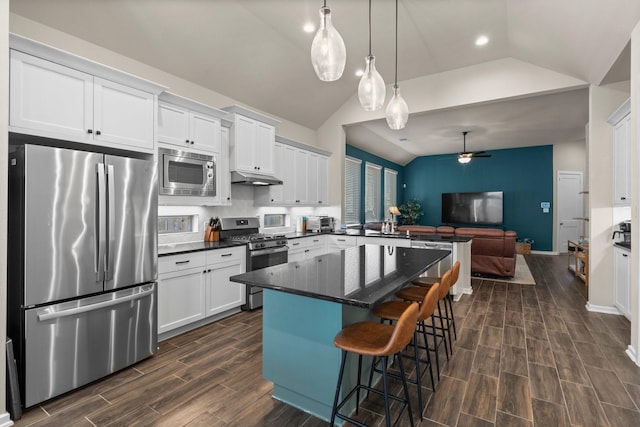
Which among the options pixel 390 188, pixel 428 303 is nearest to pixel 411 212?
pixel 390 188

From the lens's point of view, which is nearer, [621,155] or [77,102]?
[77,102]

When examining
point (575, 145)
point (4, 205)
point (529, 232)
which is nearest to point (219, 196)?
point (4, 205)

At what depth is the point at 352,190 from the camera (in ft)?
26.5

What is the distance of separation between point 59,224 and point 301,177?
3.74 metres

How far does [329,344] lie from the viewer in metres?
1.89

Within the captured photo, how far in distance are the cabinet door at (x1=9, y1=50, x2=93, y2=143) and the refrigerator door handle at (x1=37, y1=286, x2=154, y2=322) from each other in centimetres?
123

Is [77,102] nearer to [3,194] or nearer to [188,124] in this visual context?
[3,194]

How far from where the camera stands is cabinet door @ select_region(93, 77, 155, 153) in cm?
257

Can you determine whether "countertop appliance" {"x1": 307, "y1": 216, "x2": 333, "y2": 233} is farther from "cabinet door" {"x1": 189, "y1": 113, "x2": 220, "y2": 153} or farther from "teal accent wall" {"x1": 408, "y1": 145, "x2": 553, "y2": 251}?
"teal accent wall" {"x1": 408, "y1": 145, "x2": 553, "y2": 251}

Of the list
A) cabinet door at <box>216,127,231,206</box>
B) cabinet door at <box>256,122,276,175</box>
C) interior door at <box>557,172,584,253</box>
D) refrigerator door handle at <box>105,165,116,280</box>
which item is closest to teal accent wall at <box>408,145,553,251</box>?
interior door at <box>557,172,584,253</box>

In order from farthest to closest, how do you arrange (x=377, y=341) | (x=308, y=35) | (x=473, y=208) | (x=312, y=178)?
(x=473, y=208) < (x=312, y=178) < (x=308, y=35) < (x=377, y=341)

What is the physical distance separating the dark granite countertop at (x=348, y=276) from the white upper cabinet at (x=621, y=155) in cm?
242

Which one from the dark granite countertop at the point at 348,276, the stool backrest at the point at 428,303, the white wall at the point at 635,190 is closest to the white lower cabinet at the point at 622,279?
the white wall at the point at 635,190

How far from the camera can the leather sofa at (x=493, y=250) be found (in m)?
5.59
